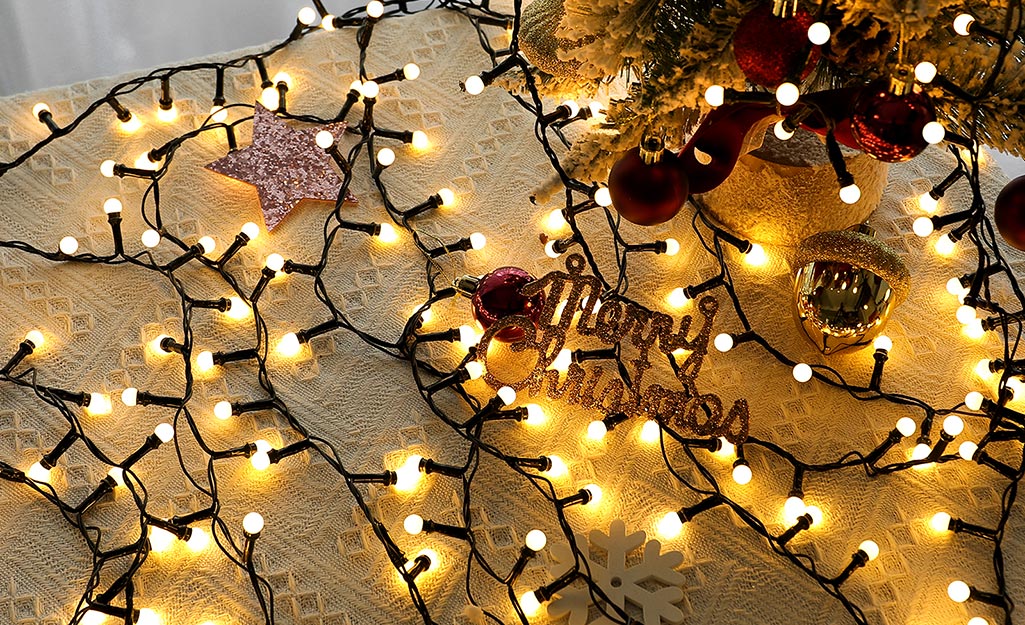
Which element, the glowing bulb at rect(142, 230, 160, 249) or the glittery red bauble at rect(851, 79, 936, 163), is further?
the glowing bulb at rect(142, 230, 160, 249)

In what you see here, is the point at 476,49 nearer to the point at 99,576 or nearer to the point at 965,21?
the point at 965,21

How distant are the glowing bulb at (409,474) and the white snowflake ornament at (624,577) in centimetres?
14

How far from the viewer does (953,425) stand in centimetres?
96

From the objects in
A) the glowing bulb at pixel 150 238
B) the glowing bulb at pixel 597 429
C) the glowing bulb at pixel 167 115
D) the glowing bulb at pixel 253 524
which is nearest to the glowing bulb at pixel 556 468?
the glowing bulb at pixel 597 429

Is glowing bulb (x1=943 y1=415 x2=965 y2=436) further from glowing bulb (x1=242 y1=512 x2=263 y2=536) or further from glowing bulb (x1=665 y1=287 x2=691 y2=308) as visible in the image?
glowing bulb (x1=242 y1=512 x2=263 y2=536)

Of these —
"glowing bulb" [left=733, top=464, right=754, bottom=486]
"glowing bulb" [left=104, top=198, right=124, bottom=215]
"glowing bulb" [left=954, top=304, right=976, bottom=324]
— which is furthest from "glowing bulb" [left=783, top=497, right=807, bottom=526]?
"glowing bulb" [left=104, top=198, right=124, bottom=215]

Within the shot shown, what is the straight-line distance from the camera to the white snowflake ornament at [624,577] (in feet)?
2.94

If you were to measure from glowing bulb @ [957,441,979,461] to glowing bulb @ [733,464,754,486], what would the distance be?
202 mm

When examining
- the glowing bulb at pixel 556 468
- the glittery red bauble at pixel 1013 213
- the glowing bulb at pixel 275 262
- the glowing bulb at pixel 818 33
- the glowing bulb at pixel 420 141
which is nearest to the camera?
the glowing bulb at pixel 818 33

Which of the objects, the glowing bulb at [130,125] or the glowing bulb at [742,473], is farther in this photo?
the glowing bulb at [130,125]

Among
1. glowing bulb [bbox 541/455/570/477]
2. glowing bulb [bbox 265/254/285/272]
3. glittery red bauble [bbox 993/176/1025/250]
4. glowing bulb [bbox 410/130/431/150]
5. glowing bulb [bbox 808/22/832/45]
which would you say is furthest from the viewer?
glowing bulb [bbox 410/130/431/150]

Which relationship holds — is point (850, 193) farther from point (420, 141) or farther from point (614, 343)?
point (420, 141)

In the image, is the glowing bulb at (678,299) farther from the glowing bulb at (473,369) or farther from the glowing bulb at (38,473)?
the glowing bulb at (38,473)

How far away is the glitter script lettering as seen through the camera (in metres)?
0.94
